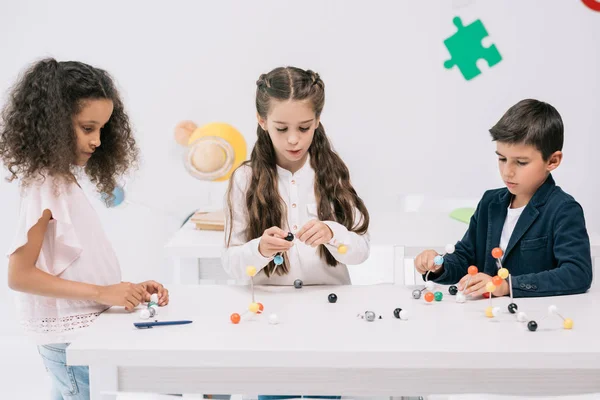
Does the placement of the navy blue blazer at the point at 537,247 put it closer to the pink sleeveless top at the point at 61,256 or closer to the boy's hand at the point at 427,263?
the boy's hand at the point at 427,263

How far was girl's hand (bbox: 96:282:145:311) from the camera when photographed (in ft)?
6.05

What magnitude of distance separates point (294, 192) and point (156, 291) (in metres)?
0.49

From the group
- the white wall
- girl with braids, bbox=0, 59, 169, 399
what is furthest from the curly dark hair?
the white wall

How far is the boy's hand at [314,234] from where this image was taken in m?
1.98

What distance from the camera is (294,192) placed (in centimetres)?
223

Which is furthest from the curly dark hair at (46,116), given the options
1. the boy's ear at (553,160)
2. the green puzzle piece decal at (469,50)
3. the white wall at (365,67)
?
the green puzzle piece decal at (469,50)

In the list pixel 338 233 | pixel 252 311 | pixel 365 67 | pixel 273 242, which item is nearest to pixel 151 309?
pixel 252 311

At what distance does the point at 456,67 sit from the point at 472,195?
26.5 inches

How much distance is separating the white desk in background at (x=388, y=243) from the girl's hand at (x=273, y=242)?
96 cm

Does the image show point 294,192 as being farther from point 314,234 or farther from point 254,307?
point 254,307

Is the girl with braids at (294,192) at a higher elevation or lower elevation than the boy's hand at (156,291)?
higher

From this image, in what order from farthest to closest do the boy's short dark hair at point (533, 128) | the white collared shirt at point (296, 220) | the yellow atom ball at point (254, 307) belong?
the white collared shirt at point (296, 220)
the boy's short dark hair at point (533, 128)
the yellow atom ball at point (254, 307)

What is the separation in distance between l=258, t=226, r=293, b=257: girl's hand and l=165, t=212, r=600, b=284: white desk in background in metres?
0.96

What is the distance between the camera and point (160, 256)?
4.36m
